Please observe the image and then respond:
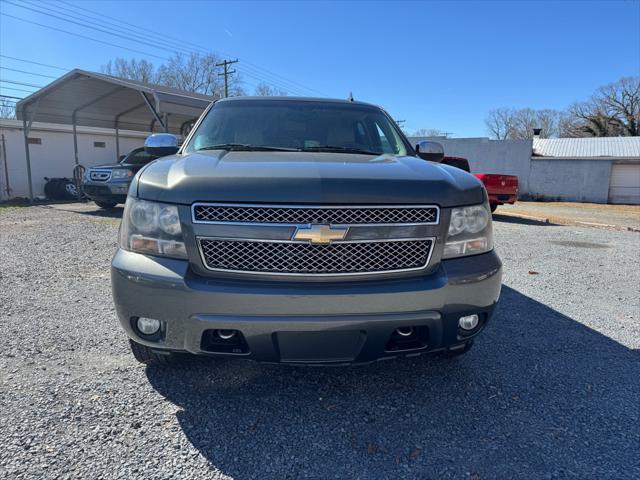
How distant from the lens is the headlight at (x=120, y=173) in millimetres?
11051

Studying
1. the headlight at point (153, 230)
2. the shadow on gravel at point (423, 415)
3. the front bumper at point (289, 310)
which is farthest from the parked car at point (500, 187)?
the headlight at point (153, 230)

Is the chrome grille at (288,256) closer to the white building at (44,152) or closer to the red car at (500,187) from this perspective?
the red car at (500,187)

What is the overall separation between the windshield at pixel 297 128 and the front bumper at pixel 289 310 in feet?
4.27

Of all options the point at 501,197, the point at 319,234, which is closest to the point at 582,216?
the point at 501,197

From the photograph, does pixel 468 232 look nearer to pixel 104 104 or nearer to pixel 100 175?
pixel 100 175

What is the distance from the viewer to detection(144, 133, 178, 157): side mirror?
341 cm

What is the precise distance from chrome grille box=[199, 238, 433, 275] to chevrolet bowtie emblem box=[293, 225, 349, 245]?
31 millimetres

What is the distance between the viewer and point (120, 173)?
437 inches

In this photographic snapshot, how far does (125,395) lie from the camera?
8.07 feet

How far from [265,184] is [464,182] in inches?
44.1

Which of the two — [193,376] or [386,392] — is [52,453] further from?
[386,392]

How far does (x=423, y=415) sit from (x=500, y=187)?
11.7 metres

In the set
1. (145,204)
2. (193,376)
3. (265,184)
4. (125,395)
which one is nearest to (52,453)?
(125,395)

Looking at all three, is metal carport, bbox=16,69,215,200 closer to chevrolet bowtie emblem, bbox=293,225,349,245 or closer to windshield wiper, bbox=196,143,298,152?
windshield wiper, bbox=196,143,298,152
